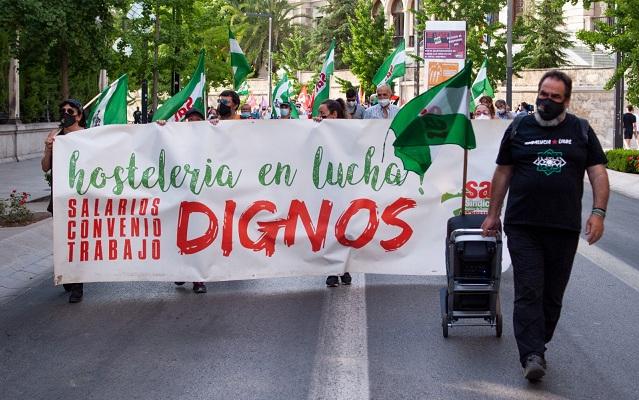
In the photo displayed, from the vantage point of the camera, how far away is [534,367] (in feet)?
19.4

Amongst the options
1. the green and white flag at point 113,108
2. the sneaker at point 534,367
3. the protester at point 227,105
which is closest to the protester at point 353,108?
the protester at point 227,105

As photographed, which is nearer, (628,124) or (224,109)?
(224,109)

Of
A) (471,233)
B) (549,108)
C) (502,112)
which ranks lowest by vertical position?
(471,233)

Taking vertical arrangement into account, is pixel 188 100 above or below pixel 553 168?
above

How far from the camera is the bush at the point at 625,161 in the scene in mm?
26734

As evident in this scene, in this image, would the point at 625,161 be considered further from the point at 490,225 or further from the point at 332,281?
the point at 490,225

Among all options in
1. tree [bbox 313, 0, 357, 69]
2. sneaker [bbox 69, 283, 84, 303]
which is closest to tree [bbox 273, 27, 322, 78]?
tree [bbox 313, 0, 357, 69]

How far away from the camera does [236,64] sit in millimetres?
15242

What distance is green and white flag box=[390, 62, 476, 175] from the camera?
23.8 feet

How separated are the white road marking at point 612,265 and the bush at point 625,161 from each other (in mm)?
14582

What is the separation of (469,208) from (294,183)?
1.67 m

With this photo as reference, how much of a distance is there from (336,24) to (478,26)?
38.5 metres

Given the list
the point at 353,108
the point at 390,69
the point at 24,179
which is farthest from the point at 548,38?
Result: the point at 353,108

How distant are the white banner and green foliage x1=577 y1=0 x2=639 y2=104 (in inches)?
687
